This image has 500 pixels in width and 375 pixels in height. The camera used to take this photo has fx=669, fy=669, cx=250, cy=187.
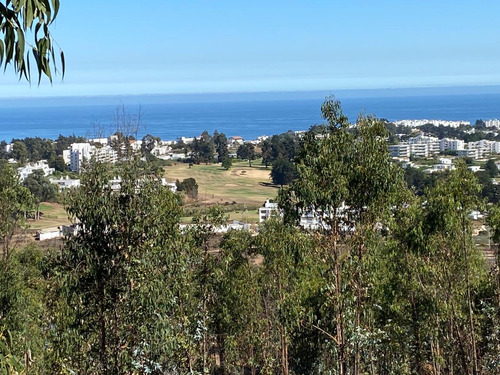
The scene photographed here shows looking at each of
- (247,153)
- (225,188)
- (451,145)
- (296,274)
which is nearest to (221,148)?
(247,153)

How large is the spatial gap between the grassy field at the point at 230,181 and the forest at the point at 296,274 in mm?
32282

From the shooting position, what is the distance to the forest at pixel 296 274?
5.28m

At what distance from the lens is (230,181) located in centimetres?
5369

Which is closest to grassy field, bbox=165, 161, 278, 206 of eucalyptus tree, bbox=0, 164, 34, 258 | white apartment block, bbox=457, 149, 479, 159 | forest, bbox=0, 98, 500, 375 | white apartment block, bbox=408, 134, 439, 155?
white apartment block, bbox=408, 134, 439, 155

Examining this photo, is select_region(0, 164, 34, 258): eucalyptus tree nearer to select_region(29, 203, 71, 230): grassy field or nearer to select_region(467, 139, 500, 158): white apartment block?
select_region(29, 203, 71, 230): grassy field

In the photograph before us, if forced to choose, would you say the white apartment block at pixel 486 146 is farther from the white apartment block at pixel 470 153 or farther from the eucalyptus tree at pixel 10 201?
the eucalyptus tree at pixel 10 201

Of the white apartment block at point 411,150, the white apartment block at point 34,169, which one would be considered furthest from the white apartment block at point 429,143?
the white apartment block at point 34,169

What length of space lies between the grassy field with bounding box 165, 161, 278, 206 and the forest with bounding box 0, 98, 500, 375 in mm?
32282

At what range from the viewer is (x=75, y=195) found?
207 inches

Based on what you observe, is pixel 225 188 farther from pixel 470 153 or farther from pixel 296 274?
pixel 296 274

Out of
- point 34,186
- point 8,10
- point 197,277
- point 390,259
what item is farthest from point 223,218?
point 34,186

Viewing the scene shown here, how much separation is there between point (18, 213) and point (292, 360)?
4.52 meters

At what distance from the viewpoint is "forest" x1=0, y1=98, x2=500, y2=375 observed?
5281 mm

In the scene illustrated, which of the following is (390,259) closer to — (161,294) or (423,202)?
(423,202)
